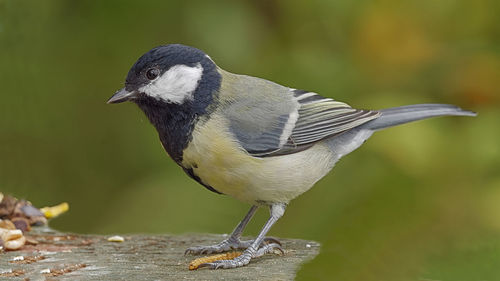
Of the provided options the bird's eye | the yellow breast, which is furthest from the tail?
the bird's eye

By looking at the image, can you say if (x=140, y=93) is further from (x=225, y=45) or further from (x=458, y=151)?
(x=458, y=151)

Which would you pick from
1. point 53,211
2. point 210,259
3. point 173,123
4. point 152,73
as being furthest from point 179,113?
point 53,211

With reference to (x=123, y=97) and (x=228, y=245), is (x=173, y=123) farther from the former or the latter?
(x=228, y=245)

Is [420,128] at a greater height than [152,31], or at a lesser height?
lesser

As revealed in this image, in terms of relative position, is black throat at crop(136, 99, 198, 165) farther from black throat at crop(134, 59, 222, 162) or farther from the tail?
the tail

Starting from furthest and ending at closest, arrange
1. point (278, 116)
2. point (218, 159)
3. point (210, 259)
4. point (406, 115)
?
1. point (406, 115)
2. point (278, 116)
3. point (218, 159)
4. point (210, 259)

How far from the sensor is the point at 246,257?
2869 mm

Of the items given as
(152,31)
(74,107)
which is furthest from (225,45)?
(74,107)

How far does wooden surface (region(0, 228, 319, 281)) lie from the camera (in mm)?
2523

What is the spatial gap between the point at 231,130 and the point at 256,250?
51cm

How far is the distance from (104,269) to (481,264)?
1313 mm

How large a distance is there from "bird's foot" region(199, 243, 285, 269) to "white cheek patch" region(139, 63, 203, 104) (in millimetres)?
680

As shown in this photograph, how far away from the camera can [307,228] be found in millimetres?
3715

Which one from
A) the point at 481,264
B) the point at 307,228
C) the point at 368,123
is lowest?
the point at 307,228
